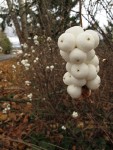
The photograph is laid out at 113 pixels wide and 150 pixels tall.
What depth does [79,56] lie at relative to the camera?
1221mm

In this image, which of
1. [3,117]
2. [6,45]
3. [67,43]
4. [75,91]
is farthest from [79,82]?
[6,45]

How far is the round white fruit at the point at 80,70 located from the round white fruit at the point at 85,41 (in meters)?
0.06

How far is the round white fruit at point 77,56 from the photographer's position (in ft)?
4.00

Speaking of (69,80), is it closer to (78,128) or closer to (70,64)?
(70,64)

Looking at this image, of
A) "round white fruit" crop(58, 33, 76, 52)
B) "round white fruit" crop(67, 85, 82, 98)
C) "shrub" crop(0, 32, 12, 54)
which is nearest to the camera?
"round white fruit" crop(58, 33, 76, 52)

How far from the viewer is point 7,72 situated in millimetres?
10797

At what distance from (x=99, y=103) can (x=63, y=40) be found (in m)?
2.56

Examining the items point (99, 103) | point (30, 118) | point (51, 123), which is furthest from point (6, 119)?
point (99, 103)

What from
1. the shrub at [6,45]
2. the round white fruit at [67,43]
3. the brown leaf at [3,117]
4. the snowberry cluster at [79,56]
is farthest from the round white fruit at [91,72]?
the shrub at [6,45]

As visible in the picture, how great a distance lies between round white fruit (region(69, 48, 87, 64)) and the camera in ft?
4.00

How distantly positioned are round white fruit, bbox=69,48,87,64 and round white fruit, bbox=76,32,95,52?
14 millimetres

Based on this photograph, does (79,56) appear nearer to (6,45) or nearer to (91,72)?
(91,72)

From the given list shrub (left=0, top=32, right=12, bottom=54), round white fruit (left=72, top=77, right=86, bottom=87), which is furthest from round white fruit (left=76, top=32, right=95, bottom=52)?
shrub (left=0, top=32, right=12, bottom=54)

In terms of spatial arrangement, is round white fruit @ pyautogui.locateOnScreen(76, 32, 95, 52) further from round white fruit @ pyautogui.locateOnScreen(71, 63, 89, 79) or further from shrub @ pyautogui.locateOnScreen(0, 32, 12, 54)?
shrub @ pyautogui.locateOnScreen(0, 32, 12, 54)
